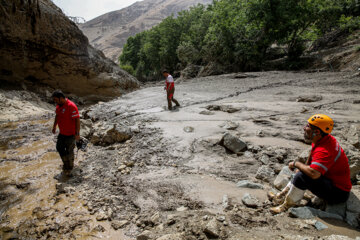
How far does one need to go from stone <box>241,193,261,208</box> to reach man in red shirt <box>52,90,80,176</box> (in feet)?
10.1

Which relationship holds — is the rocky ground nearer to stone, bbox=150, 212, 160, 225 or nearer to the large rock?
stone, bbox=150, 212, 160, 225

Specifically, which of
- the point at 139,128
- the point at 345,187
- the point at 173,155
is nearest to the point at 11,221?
the point at 173,155

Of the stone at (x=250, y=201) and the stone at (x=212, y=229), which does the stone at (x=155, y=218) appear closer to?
the stone at (x=212, y=229)

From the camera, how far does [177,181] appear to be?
9.59 ft

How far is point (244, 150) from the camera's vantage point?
3.51 meters

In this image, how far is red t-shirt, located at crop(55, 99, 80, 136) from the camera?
3.62 metres

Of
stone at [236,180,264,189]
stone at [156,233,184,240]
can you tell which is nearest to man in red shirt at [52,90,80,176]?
stone at [156,233,184,240]

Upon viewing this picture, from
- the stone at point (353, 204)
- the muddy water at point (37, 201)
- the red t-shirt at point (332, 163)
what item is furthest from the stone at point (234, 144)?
the muddy water at point (37, 201)

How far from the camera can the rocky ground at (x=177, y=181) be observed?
198 centimetres

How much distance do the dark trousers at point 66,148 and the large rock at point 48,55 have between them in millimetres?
9236

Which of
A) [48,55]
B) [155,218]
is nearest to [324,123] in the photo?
[155,218]

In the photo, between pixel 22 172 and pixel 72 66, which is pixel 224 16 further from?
pixel 22 172

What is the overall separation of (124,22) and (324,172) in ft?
399

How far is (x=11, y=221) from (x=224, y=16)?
17.5 meters
